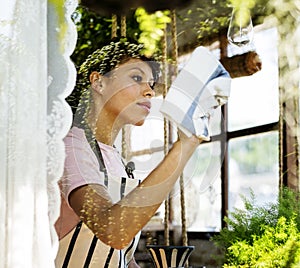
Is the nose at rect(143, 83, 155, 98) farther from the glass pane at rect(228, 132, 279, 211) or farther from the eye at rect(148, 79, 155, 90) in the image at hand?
the glass pane at rect(228, 132, 279, 211)

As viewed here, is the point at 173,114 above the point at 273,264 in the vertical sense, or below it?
above

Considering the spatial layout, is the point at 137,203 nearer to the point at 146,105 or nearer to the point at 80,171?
the point at 80,171

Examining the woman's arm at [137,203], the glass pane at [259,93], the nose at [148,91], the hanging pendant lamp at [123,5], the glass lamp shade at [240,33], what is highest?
the hanging pendant lamp at [123,5]

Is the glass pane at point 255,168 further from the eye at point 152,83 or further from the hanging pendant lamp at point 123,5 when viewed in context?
the eye at point 152,83

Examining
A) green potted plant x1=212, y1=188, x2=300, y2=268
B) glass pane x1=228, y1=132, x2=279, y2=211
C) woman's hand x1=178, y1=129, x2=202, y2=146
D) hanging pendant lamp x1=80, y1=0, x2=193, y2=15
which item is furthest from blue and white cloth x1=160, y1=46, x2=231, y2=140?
glass pane x1=228, y1=132, x2=279, y2=211

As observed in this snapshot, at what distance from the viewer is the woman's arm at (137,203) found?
1.06 m

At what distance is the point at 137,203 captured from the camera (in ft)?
3.50

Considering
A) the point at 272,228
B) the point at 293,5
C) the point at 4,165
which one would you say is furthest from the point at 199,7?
the point at 4,165

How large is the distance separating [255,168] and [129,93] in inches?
76.4

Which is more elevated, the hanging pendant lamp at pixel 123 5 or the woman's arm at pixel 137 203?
the hanging pendant lamp at pixel 123 5

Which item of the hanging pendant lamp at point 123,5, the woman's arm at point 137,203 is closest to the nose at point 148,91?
the woman's arm at point 137,203

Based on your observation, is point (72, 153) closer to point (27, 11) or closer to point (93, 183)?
point (93, 183)

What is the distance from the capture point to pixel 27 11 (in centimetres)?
97

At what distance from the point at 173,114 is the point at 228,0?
84.1 inches
